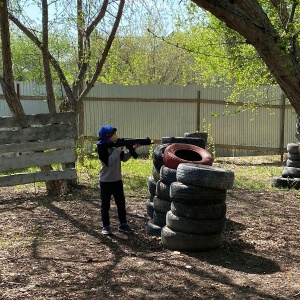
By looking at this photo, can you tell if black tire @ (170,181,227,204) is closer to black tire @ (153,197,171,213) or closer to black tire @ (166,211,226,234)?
black tire @ (166,211,226,234)

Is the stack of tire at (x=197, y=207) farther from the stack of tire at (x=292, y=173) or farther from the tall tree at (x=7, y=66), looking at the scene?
the stack of tire at (x=292, y=173)

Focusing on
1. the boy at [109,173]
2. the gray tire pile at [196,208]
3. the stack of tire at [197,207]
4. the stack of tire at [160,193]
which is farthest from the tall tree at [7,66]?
the stack of tire at [197,207]

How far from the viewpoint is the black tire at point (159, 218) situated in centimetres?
621

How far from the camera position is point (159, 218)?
20.5 ft

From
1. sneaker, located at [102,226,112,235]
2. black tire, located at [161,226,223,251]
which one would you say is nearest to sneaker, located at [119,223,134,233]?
sneaker, located at [102,226,112,235]

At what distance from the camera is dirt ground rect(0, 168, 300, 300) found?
4.31 m

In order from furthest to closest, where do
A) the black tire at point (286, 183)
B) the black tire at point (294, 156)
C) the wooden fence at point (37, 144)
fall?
1. the black tire at point (294, 156)
2. the black tire at point (286, 183)
3. the wooden fence at point (37, 144)

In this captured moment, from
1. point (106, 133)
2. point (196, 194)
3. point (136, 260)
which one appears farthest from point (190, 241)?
point (106, 133)

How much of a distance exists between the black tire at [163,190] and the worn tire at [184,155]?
0.24 m

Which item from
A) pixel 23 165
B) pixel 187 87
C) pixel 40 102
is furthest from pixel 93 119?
pixel 23 165

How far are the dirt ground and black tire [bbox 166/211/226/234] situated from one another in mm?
254

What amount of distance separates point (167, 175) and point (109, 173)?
821mm

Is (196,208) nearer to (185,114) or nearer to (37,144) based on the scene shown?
(37,144)

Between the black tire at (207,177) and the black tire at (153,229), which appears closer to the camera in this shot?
the black tire at (207,177)
